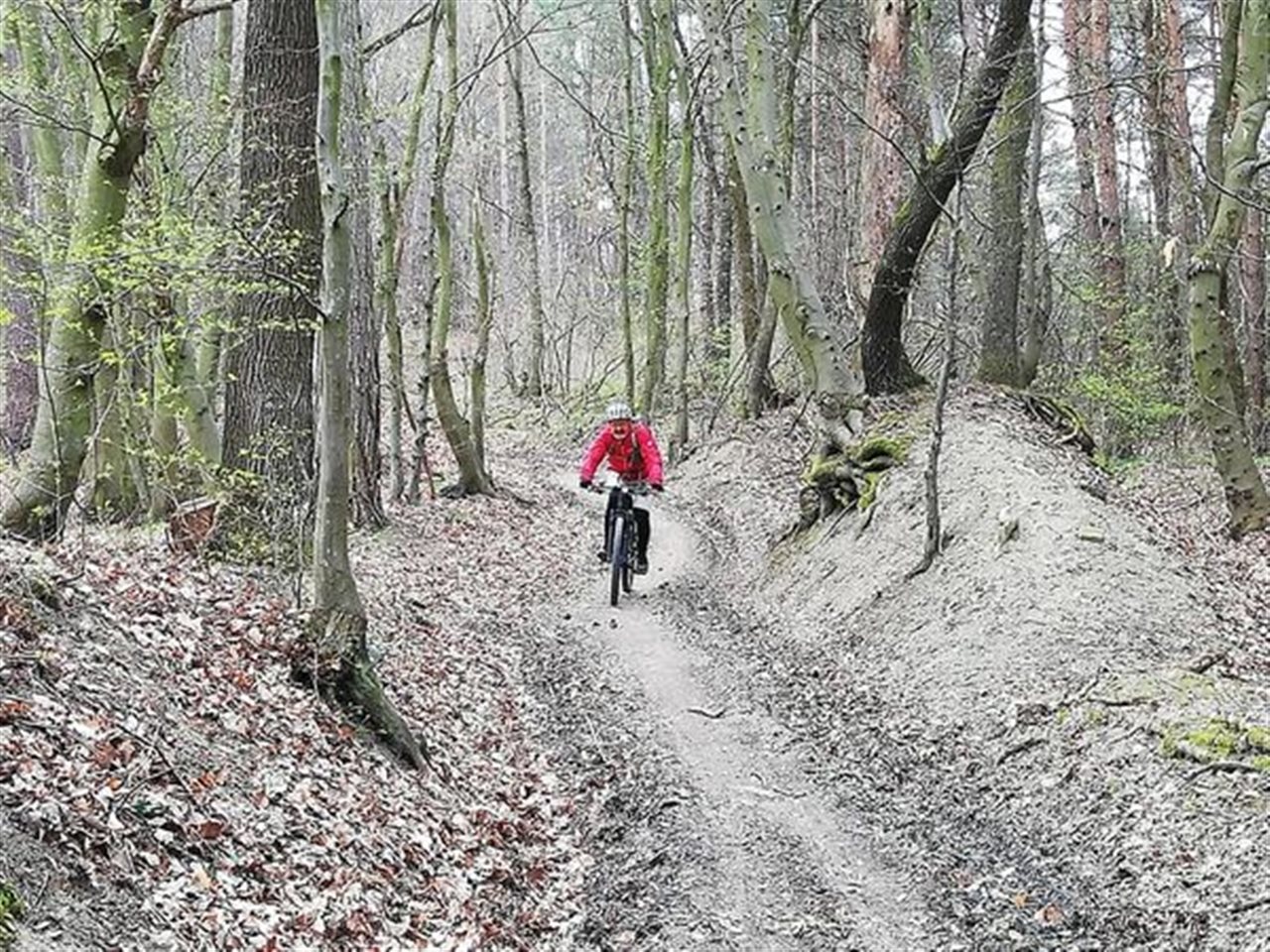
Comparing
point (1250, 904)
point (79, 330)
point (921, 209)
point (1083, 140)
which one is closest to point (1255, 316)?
point (1083, 140)

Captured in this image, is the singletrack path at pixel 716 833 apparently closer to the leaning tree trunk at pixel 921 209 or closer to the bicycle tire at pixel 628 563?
the bicycle tire at pixel 628 563

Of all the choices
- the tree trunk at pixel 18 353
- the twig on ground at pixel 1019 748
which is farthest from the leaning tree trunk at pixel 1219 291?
the tree trunk at pixel 18 353

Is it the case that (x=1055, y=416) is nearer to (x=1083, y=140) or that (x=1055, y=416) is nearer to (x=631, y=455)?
(x=631, y=455)

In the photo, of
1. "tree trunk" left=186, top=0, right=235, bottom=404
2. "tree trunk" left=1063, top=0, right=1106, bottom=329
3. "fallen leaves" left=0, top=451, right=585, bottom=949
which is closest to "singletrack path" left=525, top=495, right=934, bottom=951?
"fallen leaves" left=0, top=451, right=585, bottom=949

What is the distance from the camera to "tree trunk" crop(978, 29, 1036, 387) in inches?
651

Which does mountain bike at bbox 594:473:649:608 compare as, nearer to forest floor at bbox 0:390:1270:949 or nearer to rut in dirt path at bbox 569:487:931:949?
forest floor at bbox 0:390:1270:949

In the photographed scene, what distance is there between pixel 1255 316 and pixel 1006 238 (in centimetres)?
759

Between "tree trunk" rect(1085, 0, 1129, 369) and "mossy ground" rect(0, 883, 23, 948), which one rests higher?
"tree trunk" rect(1085, 0, 1129, 369)

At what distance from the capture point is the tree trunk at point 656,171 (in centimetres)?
2452

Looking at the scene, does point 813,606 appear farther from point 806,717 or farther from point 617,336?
point 617,336

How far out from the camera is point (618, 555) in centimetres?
1365

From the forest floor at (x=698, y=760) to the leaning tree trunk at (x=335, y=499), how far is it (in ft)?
1.02

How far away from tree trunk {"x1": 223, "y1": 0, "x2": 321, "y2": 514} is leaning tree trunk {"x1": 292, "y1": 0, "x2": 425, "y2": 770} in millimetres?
2830

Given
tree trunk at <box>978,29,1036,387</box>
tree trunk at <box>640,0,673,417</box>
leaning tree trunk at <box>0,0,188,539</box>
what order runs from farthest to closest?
tree trunk at <box>640,0,673,417</box>, tree trunk at <box>978,29,1036,387</box>, leaning tree trunk at <box>0,0,188,539</box>
